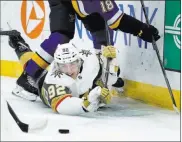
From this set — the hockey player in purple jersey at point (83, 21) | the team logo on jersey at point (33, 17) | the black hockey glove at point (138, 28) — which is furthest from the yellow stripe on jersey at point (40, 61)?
the team logo on jersey at point (33, 17)

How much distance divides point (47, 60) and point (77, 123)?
1.75ft

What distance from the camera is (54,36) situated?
10.6 feet

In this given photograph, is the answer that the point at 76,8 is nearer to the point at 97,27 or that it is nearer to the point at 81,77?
the point at 97,27

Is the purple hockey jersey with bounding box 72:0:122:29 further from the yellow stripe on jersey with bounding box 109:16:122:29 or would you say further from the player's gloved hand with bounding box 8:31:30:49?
the player's gloved hand with bounding box 8:31:30:49

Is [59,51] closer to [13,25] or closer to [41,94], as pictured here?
[41,94]

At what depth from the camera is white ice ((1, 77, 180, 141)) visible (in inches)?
106

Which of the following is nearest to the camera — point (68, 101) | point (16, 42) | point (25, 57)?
point (68, 101)

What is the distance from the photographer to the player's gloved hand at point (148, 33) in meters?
3.12

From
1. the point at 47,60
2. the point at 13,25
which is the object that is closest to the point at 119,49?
the point at 47,60

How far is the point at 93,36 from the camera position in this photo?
132 inches

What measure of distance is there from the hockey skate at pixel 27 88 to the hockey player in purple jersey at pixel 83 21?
0.01 meters

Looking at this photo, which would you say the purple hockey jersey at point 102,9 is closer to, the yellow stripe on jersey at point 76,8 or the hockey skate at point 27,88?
the yellow stripe on jersey at point 76,8

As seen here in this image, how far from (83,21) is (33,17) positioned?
84 cm

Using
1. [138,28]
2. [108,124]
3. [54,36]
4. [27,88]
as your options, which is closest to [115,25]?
[138,28]
